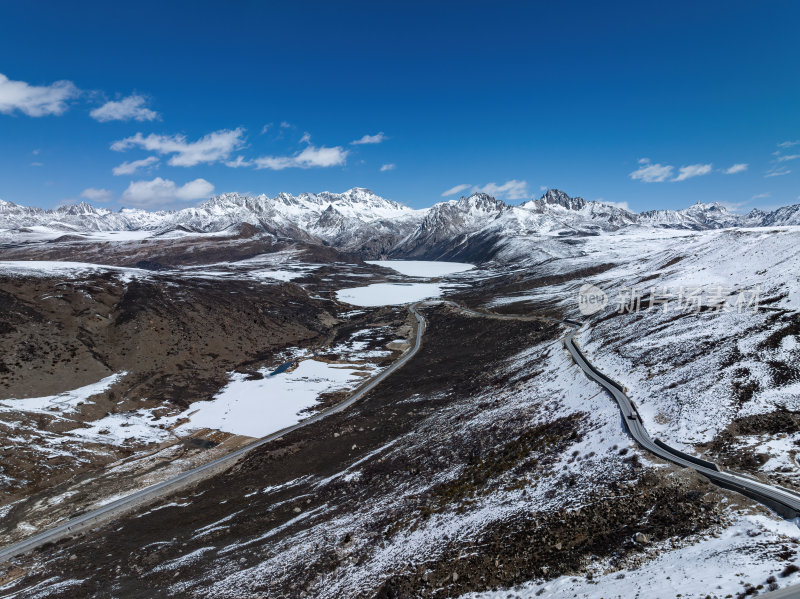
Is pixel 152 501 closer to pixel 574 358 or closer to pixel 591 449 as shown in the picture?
pixel 591 449

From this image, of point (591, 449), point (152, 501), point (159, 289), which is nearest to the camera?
point (591, 449)

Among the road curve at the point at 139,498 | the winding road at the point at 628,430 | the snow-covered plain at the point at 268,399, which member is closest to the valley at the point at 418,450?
the snow-covered plain at the point at 268,399

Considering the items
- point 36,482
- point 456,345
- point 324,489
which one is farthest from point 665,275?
point 36,482

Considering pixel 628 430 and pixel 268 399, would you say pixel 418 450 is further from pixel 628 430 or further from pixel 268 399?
pixel 268 399

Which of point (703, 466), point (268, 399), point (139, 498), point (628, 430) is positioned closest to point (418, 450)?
point (628, 430)

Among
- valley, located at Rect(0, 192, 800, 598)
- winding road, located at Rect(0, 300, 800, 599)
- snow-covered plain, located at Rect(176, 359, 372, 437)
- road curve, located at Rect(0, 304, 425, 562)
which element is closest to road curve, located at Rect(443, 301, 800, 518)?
winding road, located at Rect(0, 300, 800, 599)

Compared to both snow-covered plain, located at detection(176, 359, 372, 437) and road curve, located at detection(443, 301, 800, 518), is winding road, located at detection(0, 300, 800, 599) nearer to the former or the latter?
road curve, located at detection(443, 301, 800, 518)

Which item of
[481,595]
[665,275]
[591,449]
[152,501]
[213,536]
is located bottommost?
[152,501]

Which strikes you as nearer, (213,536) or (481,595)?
(481,595)

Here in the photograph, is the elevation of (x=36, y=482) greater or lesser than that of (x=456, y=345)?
lesser

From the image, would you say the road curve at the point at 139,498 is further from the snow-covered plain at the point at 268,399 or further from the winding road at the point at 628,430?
the snow-covered plain at the point at 268,399
